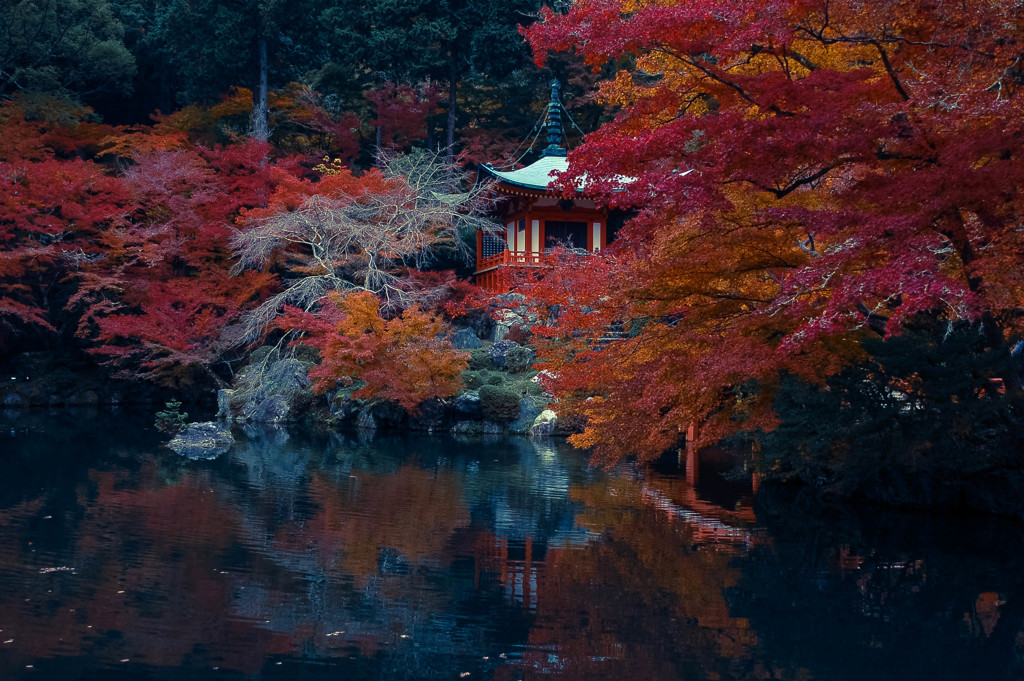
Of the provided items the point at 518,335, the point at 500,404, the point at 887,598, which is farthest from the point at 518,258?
the point at 887,598

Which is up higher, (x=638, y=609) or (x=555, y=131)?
(x=555, y=131)

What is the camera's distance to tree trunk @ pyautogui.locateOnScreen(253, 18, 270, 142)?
928 inches

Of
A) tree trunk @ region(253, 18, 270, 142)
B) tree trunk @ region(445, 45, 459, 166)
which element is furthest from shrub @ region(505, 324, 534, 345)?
tree trunk @ region(253, 18, 270, 142)

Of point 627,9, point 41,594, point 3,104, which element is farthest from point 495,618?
point 3,104

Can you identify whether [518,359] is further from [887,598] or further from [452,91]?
[887,598]

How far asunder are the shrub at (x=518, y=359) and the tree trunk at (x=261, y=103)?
9.22 m

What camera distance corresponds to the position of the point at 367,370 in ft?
58.0

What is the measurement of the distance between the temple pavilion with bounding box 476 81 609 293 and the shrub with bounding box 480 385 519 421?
11.7 ft

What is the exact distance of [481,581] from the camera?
6871mm

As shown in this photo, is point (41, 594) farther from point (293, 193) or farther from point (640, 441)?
point (293, 193)

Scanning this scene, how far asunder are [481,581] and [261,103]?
2053 cm

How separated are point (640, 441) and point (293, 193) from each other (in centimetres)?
1354

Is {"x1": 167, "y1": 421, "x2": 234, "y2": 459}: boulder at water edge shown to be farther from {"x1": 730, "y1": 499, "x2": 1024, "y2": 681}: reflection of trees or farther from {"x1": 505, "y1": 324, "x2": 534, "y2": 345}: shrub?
{"x1": 730, "y1": 499, "x2": 1024, "y2": 681}: reflection of trees

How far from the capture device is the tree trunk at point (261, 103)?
23562 mm
